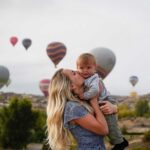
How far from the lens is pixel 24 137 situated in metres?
42.5

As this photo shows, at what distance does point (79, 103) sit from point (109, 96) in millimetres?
284

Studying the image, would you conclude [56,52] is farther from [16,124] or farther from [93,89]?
[93,89]

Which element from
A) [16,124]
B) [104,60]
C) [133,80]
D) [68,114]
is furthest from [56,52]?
[68,114]

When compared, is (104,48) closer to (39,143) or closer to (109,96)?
(39,143)

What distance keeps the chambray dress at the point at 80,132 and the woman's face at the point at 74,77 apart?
175 mm

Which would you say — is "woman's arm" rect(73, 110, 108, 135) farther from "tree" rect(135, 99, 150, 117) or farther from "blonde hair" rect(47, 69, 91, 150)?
"tree" rect(135, 99, 150, 117)

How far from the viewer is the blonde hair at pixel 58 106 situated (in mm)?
4387

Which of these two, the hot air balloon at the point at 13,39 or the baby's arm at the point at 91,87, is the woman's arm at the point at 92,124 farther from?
the hot air balloon at the point at 13,39

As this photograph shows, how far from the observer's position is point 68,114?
440 centimetres

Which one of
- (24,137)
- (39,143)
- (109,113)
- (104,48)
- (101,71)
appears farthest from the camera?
(39,143)

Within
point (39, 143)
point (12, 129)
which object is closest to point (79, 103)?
point (12, 129)

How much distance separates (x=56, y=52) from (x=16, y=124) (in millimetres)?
10219

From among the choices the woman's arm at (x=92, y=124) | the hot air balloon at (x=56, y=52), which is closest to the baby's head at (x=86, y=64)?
the woman's arm at (x=92, y=124)

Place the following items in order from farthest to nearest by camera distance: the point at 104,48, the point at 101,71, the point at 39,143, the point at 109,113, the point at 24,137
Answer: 1. the point at 39,143
2. the point at 104,48
3. the point at 24,137
4. the point at 101,71
5. the point at 109,113
